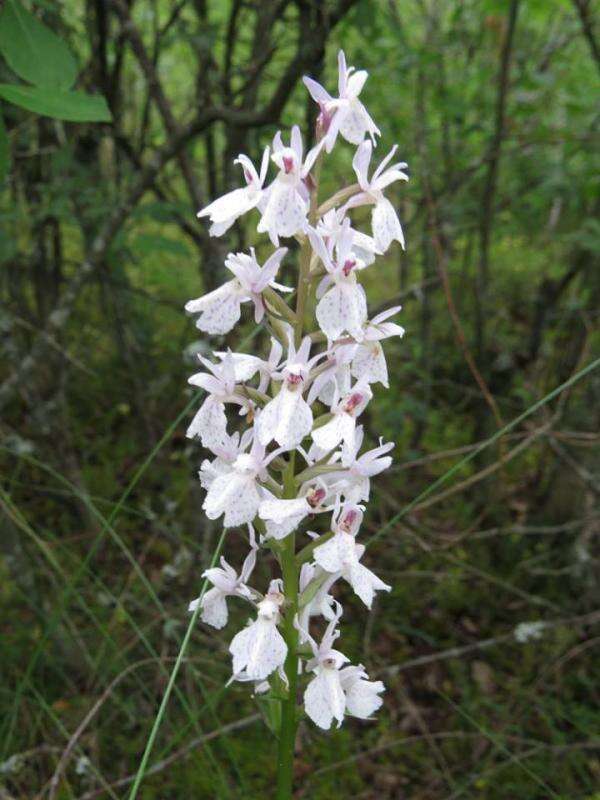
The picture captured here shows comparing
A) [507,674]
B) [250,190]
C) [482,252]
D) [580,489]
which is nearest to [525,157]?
[482,252]

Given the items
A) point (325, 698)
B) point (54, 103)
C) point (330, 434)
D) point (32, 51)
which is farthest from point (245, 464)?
point (32, 51)

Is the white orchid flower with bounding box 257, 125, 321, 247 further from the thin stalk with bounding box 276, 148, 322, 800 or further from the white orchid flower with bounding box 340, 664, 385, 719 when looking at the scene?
the white orchid flower with bounding box 340, 664, 385, 719

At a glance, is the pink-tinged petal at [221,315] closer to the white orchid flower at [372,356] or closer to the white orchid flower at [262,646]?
the white orchid flower at [372,356]

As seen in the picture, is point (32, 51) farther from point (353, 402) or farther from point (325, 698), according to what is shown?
point (325, 698)

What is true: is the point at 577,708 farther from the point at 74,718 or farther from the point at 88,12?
the point at 88,12

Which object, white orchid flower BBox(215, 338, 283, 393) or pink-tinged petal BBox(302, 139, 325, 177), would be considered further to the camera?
white orchid flower BBox(215, 338, 283, 393)

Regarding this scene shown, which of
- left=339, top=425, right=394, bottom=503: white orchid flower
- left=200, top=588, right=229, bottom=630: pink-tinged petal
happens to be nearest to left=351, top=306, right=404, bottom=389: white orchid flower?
left=339, top=425, right=394, bottom=503: white orchid flower
